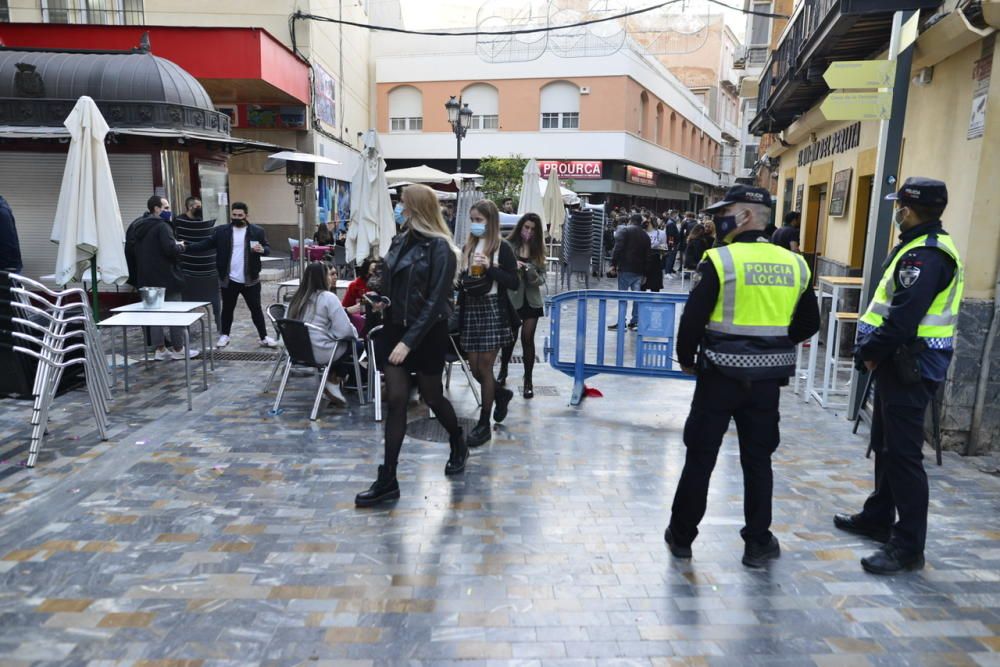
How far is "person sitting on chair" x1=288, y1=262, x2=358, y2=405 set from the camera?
609 centimetres

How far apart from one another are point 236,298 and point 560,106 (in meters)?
26.2

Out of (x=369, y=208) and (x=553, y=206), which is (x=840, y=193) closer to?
(x=553, y=206)

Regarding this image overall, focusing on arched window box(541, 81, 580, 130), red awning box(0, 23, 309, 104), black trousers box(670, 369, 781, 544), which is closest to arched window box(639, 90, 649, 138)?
arched window box(541, 81, 580, 130)

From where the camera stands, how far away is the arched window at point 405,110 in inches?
1328

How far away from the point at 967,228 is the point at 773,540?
3177mm

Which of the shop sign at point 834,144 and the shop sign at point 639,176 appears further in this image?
the shop sign at point 639,176

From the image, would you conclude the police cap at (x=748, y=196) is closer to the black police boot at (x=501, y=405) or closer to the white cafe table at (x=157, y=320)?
the black police boot at (x=501, y=405)

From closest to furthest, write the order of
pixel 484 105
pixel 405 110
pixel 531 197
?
pixel 531 197
pixel 484 105
pixel 405 110

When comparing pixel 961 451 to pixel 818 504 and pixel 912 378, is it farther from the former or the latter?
pixel 912 378

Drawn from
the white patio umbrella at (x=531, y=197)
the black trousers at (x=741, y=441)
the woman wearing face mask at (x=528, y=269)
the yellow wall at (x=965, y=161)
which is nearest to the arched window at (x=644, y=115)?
the white patio umbrella at (x=531, y=197)

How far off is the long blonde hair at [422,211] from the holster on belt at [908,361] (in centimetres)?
236

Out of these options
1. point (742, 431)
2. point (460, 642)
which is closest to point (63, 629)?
point (460, 642)

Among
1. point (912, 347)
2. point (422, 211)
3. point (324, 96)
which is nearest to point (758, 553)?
point (912, 347)

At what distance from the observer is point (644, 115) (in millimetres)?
35344
